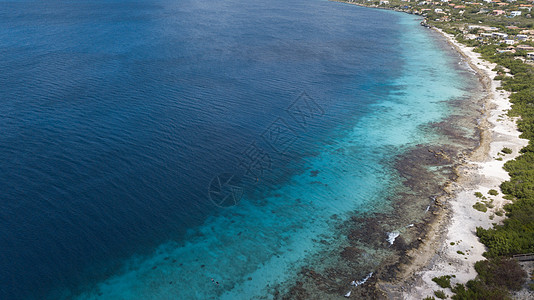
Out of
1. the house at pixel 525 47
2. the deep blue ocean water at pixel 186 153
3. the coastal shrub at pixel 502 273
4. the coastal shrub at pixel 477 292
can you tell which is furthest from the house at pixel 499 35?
the coastal shrub at pixel 477 292

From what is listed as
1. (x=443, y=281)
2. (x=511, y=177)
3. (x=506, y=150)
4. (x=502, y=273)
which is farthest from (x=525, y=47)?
(x=443, y=281)

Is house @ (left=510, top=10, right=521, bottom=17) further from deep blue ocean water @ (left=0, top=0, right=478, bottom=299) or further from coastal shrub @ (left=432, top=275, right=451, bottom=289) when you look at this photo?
coastal shrub @ (left=432, top=275, right=451, bottom=289)

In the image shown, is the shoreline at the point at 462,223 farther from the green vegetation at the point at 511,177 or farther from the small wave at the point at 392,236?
the small wave at the point at 392,236

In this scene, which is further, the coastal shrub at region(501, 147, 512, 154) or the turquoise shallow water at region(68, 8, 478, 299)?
the coastal shrub at region(501, 147, 512, 154)

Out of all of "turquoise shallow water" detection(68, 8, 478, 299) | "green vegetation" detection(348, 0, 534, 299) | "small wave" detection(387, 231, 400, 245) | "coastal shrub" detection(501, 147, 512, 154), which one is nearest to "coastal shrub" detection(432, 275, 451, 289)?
"green vegetation" detection(348, 0, 534, 299)

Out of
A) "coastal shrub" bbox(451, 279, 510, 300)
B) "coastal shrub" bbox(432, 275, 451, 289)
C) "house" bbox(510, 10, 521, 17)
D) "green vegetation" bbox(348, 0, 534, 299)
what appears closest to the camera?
"coastal shrub" bbox(451, 279, 510, 300)

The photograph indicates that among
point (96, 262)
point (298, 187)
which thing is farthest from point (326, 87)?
point (96, 262)
